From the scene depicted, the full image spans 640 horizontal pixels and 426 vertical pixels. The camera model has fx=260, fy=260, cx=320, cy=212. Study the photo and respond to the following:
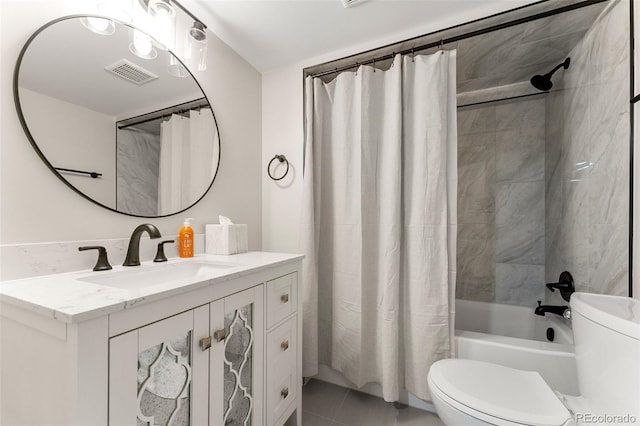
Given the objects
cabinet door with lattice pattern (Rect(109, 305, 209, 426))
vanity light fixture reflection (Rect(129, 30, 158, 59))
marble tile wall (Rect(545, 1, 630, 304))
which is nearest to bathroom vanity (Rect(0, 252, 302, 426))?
cabinet door with lattice pattern (Rect(109, 305, 209, 426))

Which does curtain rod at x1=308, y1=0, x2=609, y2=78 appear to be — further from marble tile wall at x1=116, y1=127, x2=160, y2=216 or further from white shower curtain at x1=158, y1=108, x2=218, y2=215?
marble tile wall at x1=116, y1=127, x2=160, y2=216

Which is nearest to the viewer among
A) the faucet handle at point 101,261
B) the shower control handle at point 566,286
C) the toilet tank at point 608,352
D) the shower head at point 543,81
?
the toilet tank at point 608,352

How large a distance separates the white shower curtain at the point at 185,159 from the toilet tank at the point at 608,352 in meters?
1.82

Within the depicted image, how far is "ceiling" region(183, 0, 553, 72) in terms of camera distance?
139 cm

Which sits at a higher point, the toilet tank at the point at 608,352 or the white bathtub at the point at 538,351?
the toilet tank at the point at 608,352

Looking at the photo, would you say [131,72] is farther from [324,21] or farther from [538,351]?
[538,351]

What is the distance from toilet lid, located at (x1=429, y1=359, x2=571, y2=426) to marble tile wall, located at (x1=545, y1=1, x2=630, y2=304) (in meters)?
0.66

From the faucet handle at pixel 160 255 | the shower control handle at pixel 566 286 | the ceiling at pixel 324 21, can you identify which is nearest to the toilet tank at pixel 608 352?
the shower control handle at pixel 566 286

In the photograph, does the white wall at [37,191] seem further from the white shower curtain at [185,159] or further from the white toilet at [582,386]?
the white toilet at [582,386]

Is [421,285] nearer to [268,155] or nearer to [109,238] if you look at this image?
[268,155]

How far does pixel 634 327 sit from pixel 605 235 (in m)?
0.80

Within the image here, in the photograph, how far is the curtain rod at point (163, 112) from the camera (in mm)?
1166

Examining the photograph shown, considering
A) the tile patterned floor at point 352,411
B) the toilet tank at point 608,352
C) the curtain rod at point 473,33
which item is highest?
the curtain rod at point 473,33

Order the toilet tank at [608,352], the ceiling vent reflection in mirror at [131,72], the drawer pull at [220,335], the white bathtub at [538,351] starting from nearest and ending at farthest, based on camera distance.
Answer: the toilet tank at [608,352]
the drawer pull at [220,335]
the ceiling vent reflection in mirror at [131,72]
the white bathtub at [538,351]
